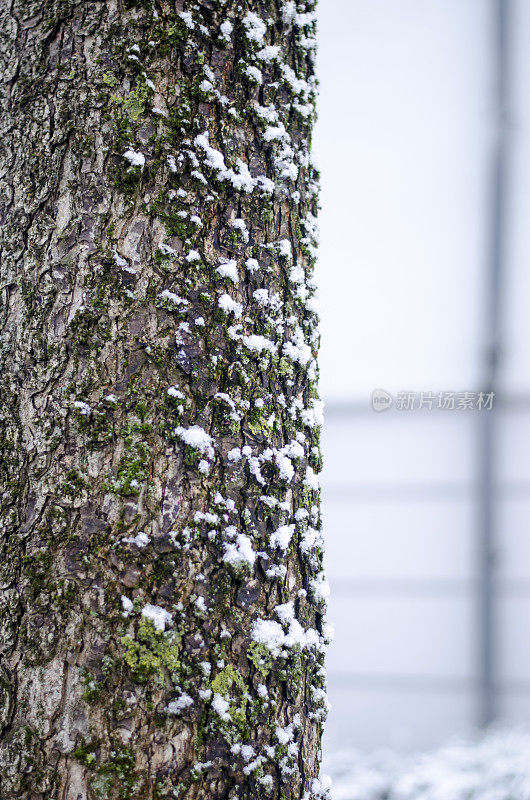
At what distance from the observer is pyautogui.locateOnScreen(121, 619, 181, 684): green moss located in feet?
1.78

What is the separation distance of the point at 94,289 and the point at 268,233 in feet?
0.72

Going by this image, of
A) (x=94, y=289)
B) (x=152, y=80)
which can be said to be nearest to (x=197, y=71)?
(x=152, y=80)

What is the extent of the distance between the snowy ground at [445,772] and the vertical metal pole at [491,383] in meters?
0.23

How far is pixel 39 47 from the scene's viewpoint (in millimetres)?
654

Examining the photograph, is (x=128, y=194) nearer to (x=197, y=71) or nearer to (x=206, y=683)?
(x=197, y=71)

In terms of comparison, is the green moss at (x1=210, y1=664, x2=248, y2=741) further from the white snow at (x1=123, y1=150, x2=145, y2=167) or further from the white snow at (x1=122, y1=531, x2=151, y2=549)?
the white snow at (x1=123, y1=150, x2=145, y2=167)

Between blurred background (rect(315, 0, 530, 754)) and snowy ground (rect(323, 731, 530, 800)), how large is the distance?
5.8 inches

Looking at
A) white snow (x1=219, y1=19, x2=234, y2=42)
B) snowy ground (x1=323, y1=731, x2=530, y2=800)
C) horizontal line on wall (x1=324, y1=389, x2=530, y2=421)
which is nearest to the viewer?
white snow (x1=219, y1=19, x2=234, y2=42)

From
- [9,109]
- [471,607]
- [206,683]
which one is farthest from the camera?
[471,607]

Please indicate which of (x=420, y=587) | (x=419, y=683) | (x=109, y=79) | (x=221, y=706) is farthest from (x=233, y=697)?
(x=419, y=683)

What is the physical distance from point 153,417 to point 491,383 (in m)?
1.98

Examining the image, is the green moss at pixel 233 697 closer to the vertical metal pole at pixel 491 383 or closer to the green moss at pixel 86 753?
the green moss at pixel 86 753

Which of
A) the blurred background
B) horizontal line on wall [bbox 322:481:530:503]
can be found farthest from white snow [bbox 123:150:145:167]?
horizontal line on wall [bbox 322:481:530:503]

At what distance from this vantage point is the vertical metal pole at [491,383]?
2.25 m
